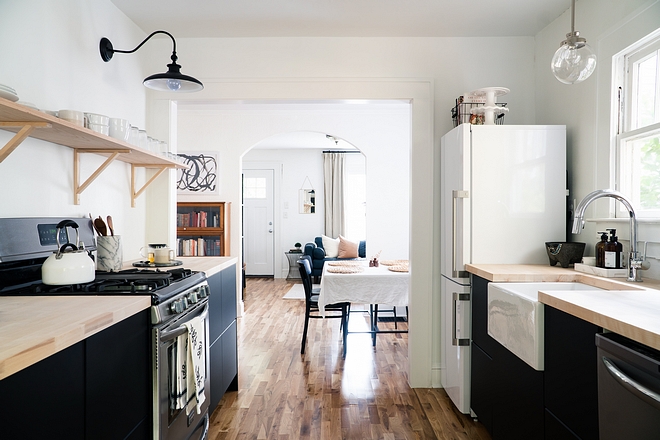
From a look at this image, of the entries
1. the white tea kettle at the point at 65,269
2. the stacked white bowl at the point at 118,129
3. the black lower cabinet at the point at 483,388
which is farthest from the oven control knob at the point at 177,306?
the black lower cabinet at the point at 483,388

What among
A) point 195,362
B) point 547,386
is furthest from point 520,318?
point 195,362

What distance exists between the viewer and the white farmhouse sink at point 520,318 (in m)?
1.74

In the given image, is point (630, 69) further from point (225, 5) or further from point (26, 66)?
point (26, 66)

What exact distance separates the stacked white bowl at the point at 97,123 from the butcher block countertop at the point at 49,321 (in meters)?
0.76

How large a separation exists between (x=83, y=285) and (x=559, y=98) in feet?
Answer: 9.54

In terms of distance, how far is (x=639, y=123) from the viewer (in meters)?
2.28

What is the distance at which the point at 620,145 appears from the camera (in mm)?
2354

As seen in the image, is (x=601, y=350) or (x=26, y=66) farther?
(x=26, y=66)

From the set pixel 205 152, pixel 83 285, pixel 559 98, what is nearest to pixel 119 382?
pixel 83 285

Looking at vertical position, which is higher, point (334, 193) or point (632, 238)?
point (334, 193)

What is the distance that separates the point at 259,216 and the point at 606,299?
7869 mm

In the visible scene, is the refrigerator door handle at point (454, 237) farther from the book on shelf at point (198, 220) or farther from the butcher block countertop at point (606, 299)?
the book on shelf at point (198, 220)

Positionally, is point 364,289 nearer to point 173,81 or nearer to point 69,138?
point 173,81

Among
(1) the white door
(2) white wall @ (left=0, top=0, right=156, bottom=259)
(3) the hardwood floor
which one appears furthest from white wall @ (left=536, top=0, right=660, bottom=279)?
(1) the white door
